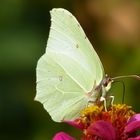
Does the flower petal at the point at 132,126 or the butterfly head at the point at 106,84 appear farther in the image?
the butterfly head at the point at 106,84

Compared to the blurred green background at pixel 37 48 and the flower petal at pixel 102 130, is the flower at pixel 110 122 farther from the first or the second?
the blurred green background at pixel 37 48

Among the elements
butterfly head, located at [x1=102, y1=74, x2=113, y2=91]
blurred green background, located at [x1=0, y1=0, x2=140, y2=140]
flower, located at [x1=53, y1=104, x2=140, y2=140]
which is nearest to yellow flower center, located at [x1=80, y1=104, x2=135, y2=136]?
flower, located at [x1=53, y1=104, x2=140, y2=140]

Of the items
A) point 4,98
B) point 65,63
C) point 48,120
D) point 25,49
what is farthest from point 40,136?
point 65,63

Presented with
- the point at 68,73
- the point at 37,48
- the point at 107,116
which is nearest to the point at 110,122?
the point at 107,116

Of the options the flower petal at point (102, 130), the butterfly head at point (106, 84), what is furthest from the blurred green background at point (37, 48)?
the flower petal at point (102, 130)

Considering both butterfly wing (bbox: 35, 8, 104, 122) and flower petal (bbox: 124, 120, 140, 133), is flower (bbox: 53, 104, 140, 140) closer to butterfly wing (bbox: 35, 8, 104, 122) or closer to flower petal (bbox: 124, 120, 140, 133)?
flower petal (bbox: 124, 120, 140, 133)

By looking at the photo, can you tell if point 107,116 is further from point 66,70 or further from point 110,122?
point 66,70

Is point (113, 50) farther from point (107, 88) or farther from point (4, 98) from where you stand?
point (107, 88)
